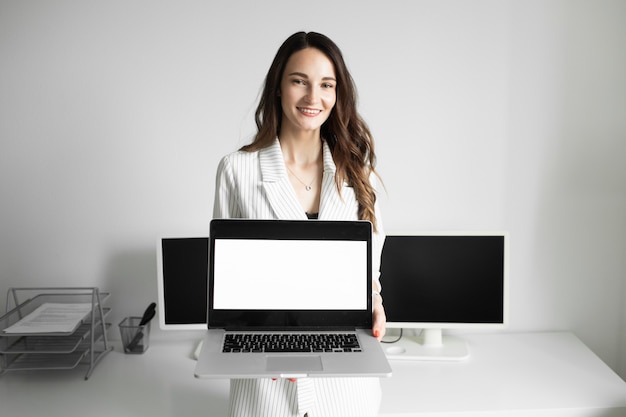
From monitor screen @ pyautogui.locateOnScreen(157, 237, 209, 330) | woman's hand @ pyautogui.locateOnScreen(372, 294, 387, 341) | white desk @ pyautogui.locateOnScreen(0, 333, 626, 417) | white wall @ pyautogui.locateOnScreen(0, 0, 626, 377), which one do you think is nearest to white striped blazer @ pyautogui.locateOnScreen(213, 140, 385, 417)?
woman's hand @ pyautogui.locateOnScreen(372, 294, 387, 341)

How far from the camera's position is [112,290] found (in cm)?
198

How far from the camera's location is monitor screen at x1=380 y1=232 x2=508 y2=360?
1.83m

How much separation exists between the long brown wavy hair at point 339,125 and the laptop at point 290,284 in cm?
11

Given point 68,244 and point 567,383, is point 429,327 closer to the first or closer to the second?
point 567,383

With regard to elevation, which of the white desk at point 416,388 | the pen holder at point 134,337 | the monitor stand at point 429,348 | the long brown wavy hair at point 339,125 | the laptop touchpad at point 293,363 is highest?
the long brown wavy hair at point 339,125

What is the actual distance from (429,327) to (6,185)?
147 cm

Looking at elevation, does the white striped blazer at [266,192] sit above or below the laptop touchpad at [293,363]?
above

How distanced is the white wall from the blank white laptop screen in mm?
748

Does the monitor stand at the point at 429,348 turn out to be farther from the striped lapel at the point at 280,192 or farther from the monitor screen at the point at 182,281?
the striped lapel at the point at 280,192

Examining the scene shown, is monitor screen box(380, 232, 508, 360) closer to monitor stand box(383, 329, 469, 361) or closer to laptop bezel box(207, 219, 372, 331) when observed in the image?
monitor stand box(383, 329, 469, 361)

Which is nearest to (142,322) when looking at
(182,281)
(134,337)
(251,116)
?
(134,337)

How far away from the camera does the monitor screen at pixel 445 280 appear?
183 cm

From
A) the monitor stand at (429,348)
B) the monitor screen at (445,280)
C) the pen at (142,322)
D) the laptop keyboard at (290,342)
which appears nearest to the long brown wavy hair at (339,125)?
the laptop keyboard at (290,342)

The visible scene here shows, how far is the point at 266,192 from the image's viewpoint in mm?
1184
